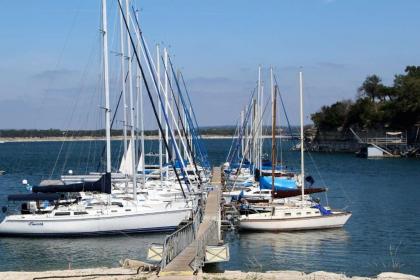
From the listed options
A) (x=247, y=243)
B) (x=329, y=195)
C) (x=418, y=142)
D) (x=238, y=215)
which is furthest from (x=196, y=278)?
(x=418, y=142)

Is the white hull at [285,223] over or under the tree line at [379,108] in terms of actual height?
under

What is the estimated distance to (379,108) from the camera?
16062cm

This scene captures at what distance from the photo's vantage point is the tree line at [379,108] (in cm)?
14562

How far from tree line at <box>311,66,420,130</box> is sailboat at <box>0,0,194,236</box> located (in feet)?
378

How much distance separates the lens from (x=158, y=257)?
23.5 metres

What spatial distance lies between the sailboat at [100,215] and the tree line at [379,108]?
115m

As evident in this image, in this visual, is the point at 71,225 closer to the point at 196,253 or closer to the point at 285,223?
the point at 285,223

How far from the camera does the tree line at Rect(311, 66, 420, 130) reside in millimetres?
145625

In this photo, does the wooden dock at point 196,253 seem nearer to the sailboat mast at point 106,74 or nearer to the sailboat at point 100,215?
the sailboat at point 100,215

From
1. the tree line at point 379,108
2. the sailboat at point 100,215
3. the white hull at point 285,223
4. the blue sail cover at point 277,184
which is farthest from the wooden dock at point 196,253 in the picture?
the tree line at point 379,108

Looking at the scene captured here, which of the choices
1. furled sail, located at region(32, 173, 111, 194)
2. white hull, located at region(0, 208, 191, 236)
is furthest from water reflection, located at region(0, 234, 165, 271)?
furled sail, located at region(32, 173, 111, 194)

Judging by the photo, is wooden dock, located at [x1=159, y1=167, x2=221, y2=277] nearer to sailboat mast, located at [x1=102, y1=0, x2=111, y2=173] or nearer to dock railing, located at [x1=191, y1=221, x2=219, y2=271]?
dock railing, located at [x1=191, y1=221, x2=219, y2=271]

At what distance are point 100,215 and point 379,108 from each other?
13221 cm

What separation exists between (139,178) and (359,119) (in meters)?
123
